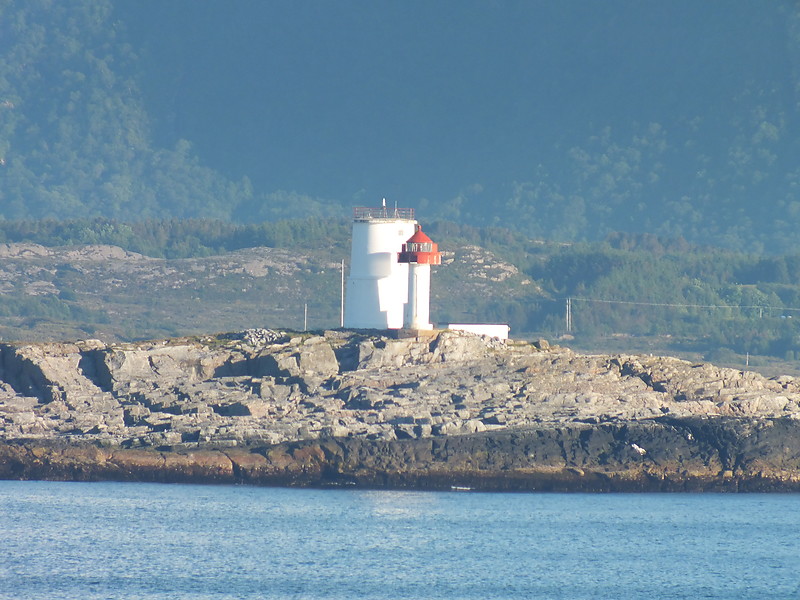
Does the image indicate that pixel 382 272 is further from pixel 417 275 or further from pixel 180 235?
pixel 180 235

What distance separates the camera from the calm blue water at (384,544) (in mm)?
36156

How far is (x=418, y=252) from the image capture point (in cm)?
5138

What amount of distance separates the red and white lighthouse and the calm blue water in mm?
6599

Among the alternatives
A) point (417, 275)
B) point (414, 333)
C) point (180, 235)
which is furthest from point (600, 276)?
point (414, 333)

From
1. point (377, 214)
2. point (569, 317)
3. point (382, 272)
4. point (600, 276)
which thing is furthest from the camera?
point (600, 276)

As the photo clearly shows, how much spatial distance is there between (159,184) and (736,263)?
66067 mm

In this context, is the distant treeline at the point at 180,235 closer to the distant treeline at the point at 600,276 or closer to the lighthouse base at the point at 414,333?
the distant treeline at the point at 600,276

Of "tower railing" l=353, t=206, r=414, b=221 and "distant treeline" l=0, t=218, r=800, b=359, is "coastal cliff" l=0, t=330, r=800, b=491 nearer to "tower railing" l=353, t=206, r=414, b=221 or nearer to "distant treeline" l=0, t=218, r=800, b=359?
"tower railing" l=353, t=206, r=414, b=221

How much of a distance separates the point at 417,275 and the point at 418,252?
69cm

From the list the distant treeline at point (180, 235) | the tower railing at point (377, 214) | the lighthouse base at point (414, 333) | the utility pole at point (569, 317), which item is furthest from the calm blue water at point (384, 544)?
the distant treeline at point (180, 235)

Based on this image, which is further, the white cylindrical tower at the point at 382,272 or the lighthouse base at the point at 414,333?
the white cylindrical tower at the point at 382,272

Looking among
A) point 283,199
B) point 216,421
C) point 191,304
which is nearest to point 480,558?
point 216,421

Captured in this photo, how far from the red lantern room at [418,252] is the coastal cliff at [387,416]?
6.82ft

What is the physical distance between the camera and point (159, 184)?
162 meters
